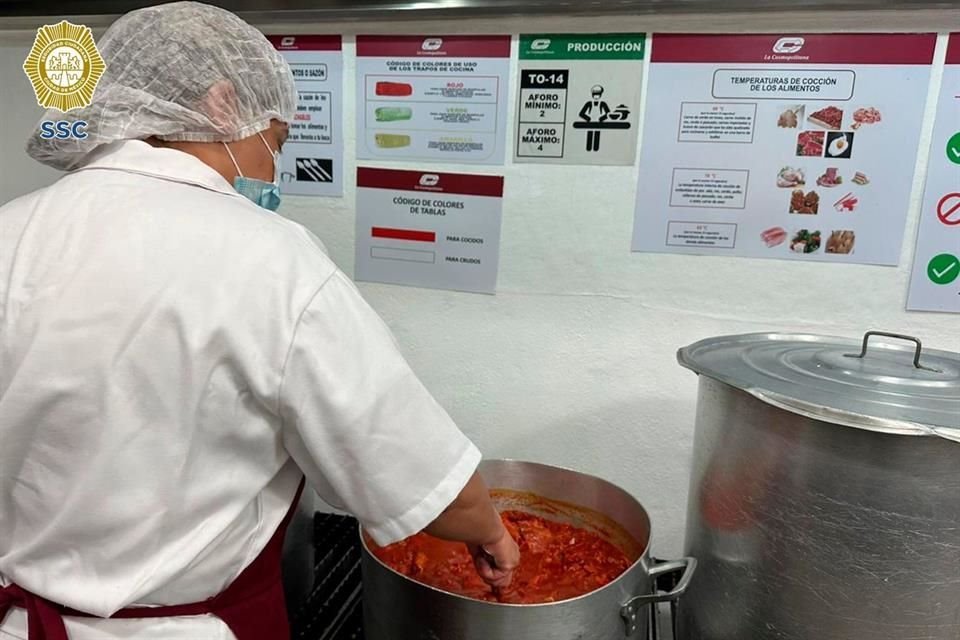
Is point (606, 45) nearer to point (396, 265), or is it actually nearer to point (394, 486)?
point (396, 265)

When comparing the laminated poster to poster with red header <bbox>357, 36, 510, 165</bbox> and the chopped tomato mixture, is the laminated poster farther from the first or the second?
the chopped tomato mixture

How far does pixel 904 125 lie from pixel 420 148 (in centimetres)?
75

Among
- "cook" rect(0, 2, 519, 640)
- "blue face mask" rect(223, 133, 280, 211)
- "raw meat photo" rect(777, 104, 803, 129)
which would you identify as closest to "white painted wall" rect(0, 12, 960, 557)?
"raw meat photo" rect(777, 104, 803, 129)

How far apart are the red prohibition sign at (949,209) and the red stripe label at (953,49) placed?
0.19m

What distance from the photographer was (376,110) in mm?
1182

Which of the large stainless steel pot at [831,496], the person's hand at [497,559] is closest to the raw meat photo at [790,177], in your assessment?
the large stainless steel pot at [831,496]

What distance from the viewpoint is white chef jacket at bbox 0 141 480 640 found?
1.89ft

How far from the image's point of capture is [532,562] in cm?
96

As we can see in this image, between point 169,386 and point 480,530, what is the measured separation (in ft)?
1.14

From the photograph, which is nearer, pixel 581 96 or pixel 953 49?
pixel 953 49

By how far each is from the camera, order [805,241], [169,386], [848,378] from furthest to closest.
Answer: [805,241] → [848,378] → [169,386]

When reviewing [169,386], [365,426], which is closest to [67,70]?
[169,386]

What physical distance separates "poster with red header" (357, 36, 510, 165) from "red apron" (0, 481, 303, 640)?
26.0 inches

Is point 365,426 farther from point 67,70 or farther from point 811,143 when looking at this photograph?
point 811,143
